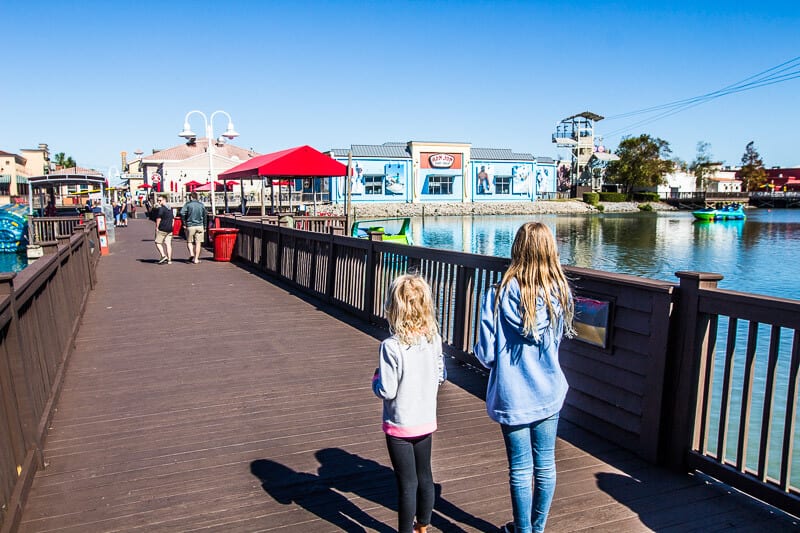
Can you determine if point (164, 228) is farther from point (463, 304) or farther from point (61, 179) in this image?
point (463, 304)

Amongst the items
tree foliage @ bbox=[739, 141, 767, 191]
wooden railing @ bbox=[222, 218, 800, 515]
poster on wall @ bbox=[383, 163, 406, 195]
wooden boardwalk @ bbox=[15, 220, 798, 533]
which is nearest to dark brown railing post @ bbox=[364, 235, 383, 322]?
wooden boardwalk @ bbox=[15, 220, 798, 533]

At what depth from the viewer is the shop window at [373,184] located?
233 feet

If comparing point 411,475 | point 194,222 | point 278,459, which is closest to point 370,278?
point 278,459

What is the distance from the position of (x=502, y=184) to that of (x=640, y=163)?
28.9 meters

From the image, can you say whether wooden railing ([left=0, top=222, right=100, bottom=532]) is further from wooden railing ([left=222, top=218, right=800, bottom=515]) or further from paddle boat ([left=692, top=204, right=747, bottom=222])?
paddle boat ([left=692, top=204, right=747, bottom=222])

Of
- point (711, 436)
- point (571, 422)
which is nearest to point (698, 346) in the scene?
point (571, 422)

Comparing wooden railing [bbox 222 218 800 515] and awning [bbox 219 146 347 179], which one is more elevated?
awning [bbox 219 146 347 179]

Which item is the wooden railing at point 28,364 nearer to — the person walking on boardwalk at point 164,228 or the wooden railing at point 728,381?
the wooden railing at point 728,381

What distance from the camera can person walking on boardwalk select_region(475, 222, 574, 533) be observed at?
2893 mm

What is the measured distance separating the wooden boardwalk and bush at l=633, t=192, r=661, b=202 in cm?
10034

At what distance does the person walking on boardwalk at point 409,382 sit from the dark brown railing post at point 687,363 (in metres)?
1.68

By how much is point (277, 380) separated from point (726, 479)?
12.7 feet

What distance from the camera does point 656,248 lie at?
38594 millimetres

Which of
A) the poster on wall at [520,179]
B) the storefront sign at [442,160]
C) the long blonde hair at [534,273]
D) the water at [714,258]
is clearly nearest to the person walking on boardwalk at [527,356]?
the long blonde hair at [534,273]
